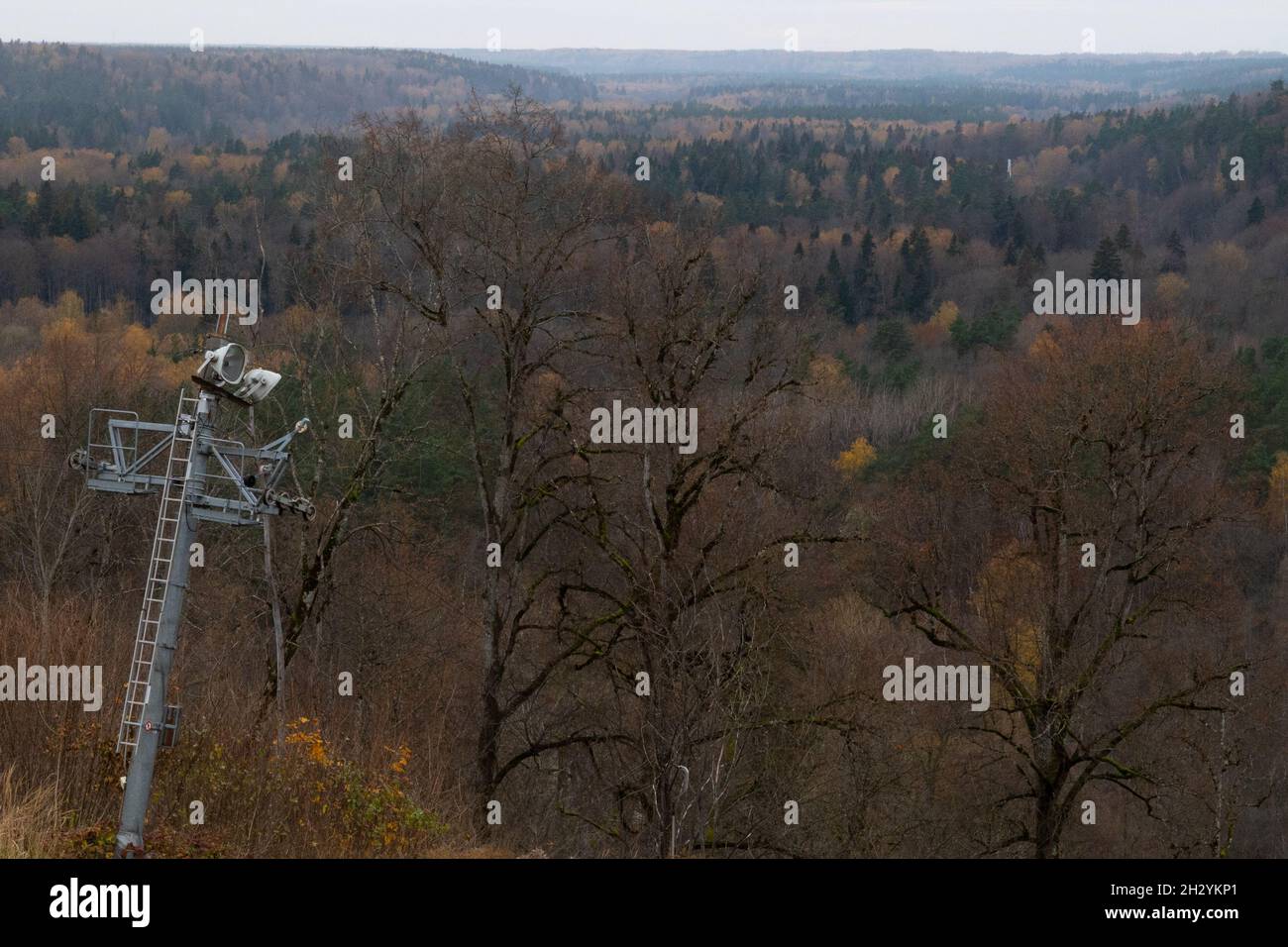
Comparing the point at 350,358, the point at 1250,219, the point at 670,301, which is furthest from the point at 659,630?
the point at 1250,219

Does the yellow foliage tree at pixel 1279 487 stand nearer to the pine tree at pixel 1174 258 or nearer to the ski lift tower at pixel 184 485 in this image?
the ski lift tower at pixel 184 485

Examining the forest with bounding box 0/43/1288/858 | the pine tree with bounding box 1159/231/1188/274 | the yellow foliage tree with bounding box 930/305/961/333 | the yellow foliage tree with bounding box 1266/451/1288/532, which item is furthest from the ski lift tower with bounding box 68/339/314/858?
the pine tree with bounding box 1159/231/1188/274

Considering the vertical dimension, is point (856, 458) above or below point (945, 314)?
below

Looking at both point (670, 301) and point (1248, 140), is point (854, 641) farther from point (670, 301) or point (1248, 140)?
point (1248, 140)

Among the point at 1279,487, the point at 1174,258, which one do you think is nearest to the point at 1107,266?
the point at 1174,258

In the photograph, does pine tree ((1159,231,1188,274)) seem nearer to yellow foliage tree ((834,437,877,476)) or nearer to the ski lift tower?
yellow foliage tree ((834,437,877,476))

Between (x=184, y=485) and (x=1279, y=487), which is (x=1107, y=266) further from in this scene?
(x=184, y=485)

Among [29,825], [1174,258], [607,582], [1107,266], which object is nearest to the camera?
[29,825]

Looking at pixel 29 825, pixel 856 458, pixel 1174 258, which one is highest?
pixel 1174 258

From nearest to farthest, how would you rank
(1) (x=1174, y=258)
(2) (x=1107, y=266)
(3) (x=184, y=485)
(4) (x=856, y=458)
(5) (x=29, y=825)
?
(5) (x=29, y=825) < (3) (x=184, y=485) < (4) (x=856, y=458) < (2) (x=1107, y=266) < (1) (x=1174, y=258)
